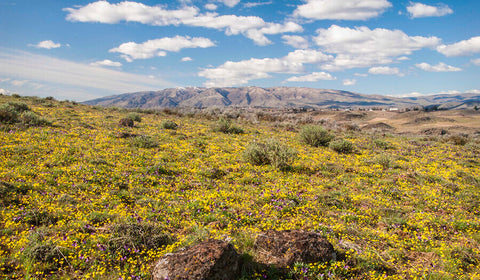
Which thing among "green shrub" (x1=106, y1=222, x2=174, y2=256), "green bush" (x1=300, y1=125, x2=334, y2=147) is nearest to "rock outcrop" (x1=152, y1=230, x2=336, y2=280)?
"green shrub" (x1=106, y1=222, x2=174, y2=256)

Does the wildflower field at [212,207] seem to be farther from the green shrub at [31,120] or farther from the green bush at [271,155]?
the green shrub at [31,120]

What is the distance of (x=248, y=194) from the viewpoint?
8430 mm

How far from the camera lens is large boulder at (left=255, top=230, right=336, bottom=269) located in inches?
187

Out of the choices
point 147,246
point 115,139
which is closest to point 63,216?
point 147,246

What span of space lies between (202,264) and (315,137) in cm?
1458

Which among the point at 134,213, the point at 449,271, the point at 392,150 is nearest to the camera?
the point at 449,271

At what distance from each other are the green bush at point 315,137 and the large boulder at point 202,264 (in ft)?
45.2

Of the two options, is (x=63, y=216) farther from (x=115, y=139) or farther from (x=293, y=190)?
(x=115, y=139)

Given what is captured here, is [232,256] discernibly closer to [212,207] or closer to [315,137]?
[212,207]

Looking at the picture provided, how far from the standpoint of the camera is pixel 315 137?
17.1 meters

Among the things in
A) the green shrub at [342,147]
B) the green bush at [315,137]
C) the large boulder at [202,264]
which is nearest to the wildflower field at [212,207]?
the large boulder at [202,264]

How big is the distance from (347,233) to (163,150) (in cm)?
1003

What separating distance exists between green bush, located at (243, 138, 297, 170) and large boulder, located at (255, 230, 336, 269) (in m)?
6.32

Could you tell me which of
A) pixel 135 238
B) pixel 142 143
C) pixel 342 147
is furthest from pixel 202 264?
pixel 342 147
